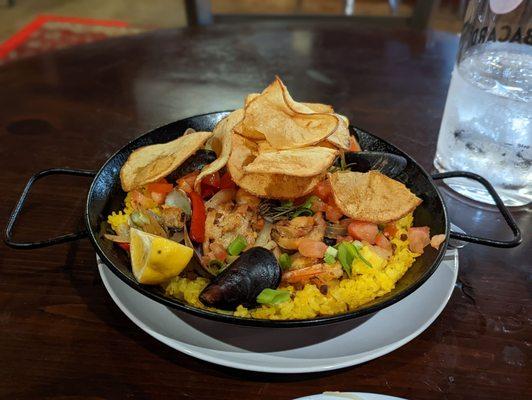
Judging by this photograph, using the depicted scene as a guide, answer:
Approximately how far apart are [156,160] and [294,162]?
17.1 inches

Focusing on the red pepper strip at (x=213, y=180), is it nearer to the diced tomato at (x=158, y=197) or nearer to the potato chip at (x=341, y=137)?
the diced tomato at (x=158, y=197)

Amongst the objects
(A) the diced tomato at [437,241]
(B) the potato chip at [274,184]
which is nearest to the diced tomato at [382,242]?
(A) the diced tomato at [437,241]

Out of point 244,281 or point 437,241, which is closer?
point 244,281

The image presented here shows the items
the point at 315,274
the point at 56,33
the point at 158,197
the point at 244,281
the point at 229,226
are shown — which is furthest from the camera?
the point at 56,33

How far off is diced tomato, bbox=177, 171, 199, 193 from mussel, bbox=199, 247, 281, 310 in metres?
0.34

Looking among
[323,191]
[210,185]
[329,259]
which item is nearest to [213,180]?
[210,185]

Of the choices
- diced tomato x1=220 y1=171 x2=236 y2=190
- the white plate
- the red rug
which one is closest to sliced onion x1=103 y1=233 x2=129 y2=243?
the white plate

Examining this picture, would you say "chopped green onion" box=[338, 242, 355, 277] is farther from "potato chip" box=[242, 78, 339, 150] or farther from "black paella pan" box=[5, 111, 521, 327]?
"potato chip" box=[242, 78, 339, 150]

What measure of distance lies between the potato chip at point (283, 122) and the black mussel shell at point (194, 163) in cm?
14

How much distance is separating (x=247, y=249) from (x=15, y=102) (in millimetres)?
1594

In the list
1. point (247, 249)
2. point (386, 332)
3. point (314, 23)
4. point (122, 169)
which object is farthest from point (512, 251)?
point (314, 23)

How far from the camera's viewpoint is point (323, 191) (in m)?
1.44

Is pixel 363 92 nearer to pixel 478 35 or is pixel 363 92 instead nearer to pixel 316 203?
pixel 478 35

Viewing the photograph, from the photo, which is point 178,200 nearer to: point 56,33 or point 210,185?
point 210,185
